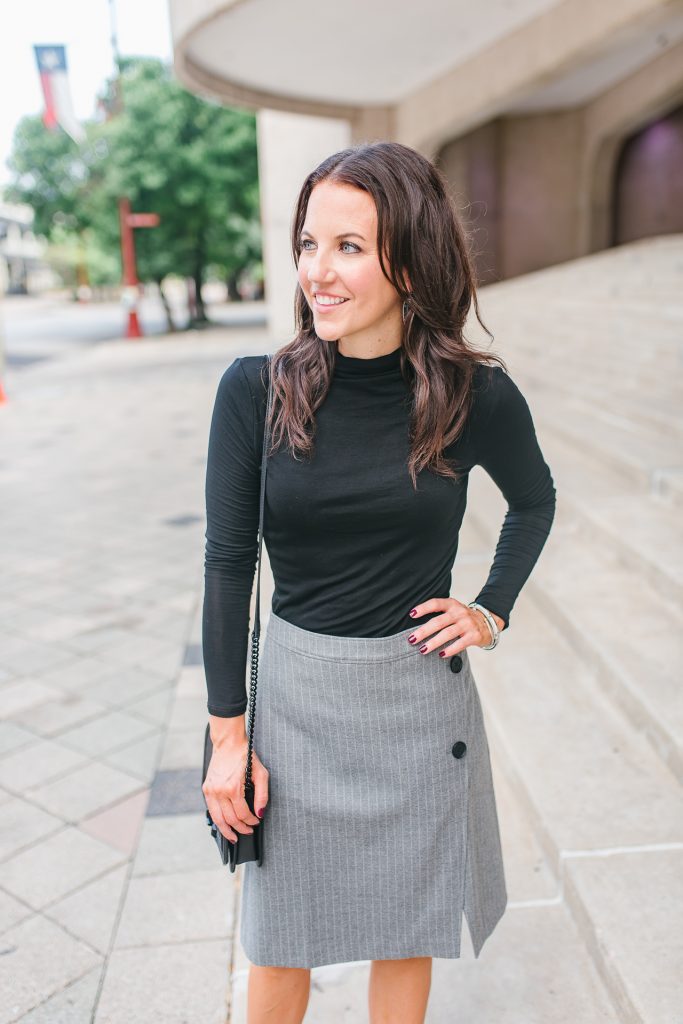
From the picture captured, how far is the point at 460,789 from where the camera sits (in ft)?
5.13

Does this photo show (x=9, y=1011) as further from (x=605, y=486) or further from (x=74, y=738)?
(x=605, y=486)

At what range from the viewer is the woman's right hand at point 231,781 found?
1468 mm

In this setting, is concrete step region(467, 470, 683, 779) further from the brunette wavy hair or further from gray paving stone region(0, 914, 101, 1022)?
gray paving stone region(0, 914, 101, 1022)

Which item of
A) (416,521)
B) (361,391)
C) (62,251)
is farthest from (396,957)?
(62,251)

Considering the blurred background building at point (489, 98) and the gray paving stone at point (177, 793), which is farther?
the blurred background building at point (489, 98)

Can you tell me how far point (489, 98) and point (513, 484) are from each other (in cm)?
1284

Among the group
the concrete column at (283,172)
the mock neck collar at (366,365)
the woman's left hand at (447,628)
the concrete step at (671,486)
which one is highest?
the concrete column at (283,172)

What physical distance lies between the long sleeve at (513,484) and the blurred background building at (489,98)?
128 inches

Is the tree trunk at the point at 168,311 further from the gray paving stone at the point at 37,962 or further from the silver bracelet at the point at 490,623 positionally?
the silver bracelet at the point at 490,623

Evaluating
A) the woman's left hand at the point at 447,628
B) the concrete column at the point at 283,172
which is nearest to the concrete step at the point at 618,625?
the woman's left hand at the point at 447,628

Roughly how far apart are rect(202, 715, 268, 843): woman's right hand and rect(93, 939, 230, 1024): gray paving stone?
39.7 inches

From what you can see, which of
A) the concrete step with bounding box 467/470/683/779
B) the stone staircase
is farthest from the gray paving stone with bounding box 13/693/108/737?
the concrete step with bounding box 467/470/683/779

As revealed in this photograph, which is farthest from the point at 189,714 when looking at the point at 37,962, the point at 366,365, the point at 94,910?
the point at 366,365

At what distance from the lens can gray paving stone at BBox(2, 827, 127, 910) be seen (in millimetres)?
2684
